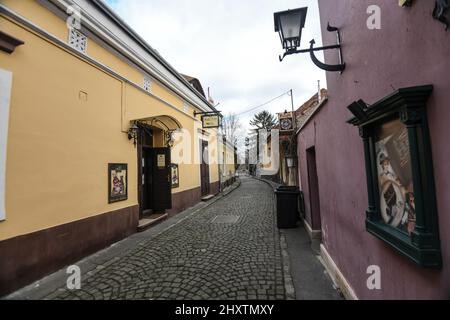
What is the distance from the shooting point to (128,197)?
19.5 ft

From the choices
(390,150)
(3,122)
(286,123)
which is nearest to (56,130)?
(3,122)

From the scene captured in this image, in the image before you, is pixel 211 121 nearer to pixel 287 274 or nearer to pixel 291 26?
pixel 291 26

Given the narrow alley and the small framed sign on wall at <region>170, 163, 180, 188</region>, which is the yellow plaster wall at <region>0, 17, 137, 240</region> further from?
the small framed sign on wall at <region>170, 163, 180, 188</region>

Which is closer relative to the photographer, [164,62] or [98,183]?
[98,183]

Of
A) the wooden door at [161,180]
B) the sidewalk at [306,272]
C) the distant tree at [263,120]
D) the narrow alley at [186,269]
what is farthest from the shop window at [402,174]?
the distant tree at [263,120]

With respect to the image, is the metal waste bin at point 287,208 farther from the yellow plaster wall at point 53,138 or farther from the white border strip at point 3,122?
the white border strip at point 3,122

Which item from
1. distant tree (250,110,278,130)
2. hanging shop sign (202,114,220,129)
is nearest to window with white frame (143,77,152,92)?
hanging shop sign (202,114,220,129)

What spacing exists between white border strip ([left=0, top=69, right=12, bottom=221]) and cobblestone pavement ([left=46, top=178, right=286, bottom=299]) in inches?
61.2

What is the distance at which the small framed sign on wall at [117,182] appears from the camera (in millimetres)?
5355

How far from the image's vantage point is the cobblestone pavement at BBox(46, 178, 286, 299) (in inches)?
125

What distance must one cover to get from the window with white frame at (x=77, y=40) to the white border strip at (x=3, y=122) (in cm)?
156
